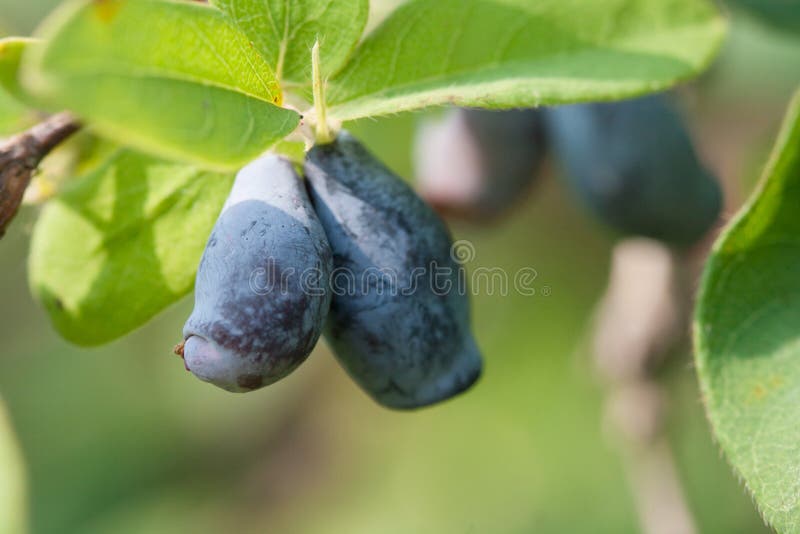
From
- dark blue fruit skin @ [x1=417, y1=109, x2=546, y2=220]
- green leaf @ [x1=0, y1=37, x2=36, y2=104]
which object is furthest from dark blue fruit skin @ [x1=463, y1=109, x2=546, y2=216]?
green leaf @ [x1=0, y1=37, x2=36, y2=104]

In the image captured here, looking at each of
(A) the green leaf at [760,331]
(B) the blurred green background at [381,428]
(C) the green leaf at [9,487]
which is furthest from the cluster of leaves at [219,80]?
(B) the blurred green background at [381,428]

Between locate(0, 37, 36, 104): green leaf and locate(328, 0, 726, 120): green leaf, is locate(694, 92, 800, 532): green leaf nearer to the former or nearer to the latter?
locate(328, 0, 726, 120): green leaf

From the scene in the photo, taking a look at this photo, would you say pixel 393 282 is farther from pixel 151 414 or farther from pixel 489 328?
pixel 151 414

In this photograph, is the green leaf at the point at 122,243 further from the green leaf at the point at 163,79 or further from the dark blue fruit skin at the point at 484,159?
the dark blue fruit skin at the point at 484,159

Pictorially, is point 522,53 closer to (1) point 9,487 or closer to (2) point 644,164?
(2) point 644,164

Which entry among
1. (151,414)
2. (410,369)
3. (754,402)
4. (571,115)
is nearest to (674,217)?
(571,115)

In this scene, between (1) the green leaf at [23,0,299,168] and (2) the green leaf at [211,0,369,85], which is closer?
(1) the green leaf at [23,0,299,168]

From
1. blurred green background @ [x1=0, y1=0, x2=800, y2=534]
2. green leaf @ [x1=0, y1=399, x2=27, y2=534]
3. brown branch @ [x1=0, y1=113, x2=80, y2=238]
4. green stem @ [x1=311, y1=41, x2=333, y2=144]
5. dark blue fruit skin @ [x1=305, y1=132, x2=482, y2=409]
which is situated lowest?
blurred green background @ [x1=0, y1=0, x2=800, y2=534]
